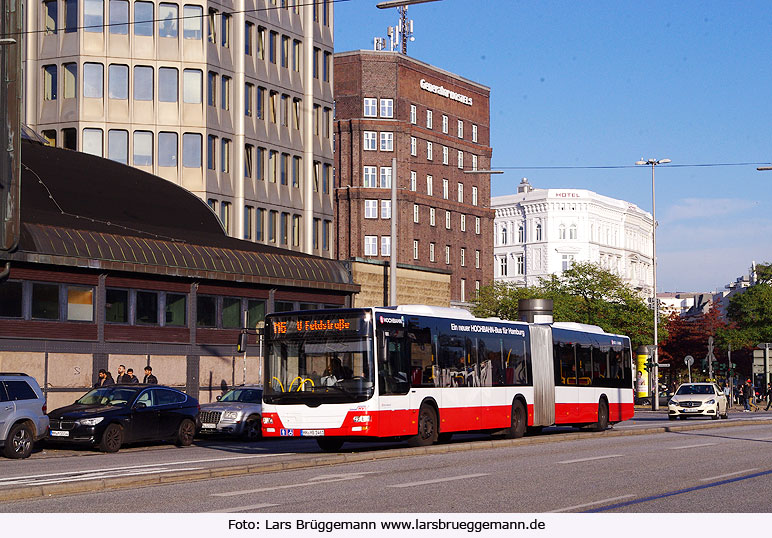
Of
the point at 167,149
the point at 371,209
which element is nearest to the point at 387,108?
the point at 371,209

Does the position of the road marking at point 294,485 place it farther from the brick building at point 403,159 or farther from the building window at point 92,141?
the brick building at point 403,159

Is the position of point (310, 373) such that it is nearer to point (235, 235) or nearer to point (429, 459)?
point (429, 459)

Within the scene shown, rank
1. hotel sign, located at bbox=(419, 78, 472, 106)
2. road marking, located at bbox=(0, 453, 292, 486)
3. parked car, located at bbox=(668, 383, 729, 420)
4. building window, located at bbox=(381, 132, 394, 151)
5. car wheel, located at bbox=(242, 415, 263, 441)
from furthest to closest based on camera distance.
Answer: hotel sign, located at bbox=(419, 78, 472, 106), building window, located at bbox=(381, 132, 394, 151), parked car, located at bbox=(668, 383, 729, 420), car wheel, located at bbox=(242, 415, 263, 441), road marking, located at bbox=(0, 453, 292, 486)

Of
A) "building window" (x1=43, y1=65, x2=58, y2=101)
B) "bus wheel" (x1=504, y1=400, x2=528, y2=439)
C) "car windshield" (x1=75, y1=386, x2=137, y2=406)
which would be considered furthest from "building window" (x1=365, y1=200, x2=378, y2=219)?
"car windshield" (x1=75, y1=386, x2=137, y2=406)

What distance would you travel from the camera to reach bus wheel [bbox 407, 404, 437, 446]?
25594mm

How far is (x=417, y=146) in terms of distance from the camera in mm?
98375

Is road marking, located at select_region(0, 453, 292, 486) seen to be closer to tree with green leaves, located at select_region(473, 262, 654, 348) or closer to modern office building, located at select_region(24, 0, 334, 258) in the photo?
modern office building, located at select_region(24, 0, 334, 258)

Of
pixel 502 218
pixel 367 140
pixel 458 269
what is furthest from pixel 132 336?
pixel 502 218

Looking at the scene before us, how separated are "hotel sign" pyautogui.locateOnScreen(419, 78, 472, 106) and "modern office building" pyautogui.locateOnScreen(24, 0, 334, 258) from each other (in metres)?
32.8

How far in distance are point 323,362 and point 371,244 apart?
234ft

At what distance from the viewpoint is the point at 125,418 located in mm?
26766

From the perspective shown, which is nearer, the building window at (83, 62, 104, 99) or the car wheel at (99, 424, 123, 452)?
the car wheel at (99, 424, 123, 452)

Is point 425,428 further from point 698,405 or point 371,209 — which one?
point 371,209

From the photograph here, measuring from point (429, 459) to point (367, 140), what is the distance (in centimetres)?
7486
